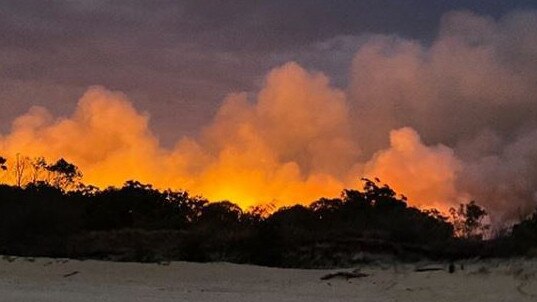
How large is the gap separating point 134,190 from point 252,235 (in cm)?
1569

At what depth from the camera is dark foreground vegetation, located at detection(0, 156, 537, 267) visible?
74.9ft

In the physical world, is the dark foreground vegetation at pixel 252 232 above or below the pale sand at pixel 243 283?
above

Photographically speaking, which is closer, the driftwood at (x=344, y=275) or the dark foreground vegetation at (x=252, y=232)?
the driftwood at (x=344, y=275)

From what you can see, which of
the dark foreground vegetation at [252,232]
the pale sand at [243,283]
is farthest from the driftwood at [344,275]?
the dark foreground vegetation at [252,232]

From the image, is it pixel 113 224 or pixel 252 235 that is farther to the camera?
pixel 113 224

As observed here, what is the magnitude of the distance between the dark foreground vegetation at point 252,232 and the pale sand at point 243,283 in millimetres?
2723

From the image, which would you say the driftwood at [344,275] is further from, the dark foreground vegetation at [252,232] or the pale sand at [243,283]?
the dark foreground vegetation at [252,232]

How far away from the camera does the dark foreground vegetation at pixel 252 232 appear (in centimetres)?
2284

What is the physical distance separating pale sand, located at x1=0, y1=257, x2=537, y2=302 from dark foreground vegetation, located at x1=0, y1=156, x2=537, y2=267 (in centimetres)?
272

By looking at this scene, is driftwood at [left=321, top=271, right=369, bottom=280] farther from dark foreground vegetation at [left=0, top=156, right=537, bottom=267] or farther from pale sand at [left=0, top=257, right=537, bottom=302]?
dark foreground vegetation at [left=0, top=156, right=537, bottom=267]

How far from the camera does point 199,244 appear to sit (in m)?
24.8

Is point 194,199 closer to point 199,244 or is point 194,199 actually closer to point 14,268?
point 199,244

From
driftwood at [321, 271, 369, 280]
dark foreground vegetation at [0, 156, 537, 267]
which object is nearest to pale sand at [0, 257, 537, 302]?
driftwood at [321, 271, 369, 280]

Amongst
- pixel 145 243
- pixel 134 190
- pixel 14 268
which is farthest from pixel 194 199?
pixel 14 268
